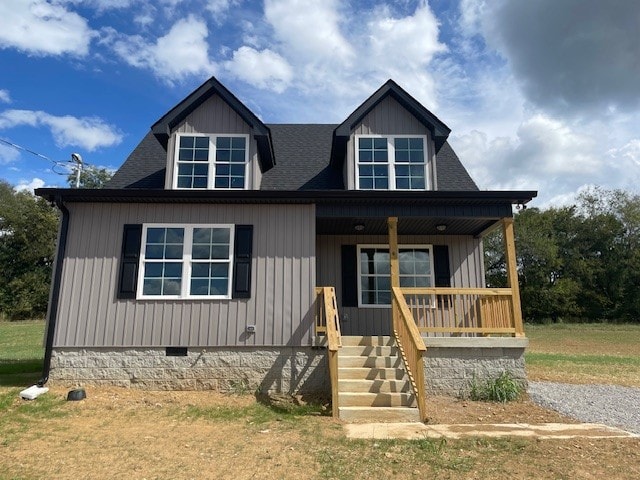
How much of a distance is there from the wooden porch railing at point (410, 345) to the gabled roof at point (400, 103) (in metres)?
3.89

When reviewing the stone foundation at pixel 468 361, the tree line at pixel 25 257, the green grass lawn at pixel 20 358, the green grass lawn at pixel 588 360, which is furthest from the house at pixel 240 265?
the tree line at pixel 25 257

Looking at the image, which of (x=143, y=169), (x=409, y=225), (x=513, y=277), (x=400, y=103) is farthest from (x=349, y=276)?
(x=143, y=169)

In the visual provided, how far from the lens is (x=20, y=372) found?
30.3 feet

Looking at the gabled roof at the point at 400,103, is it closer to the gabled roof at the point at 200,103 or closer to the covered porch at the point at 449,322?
the gabled roof at the point at 200,103

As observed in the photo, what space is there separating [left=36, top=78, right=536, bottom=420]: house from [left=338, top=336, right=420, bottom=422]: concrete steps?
0.52 ft

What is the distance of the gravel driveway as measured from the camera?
6.32 m

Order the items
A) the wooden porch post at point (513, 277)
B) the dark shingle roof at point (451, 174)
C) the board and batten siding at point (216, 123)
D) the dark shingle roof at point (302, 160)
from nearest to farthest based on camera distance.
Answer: the wooden porch post at point (513, 277), the board and batten siding at point (216, 123), the dark shingle roof at point (451, 174), the dark shingle roof at point (302, 160)

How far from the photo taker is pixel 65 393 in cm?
721

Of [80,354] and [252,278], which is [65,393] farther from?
[252,278]

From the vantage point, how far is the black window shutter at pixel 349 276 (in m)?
10.0

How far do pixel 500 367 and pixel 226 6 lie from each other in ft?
30.8

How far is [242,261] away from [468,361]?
4.82 m

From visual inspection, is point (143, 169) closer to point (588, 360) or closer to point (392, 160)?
point (392, 160)

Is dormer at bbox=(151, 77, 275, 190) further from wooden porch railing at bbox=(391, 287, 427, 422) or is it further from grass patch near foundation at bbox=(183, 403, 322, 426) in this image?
grass patch near foundation at bbox=(183, 403, 322, 426)
